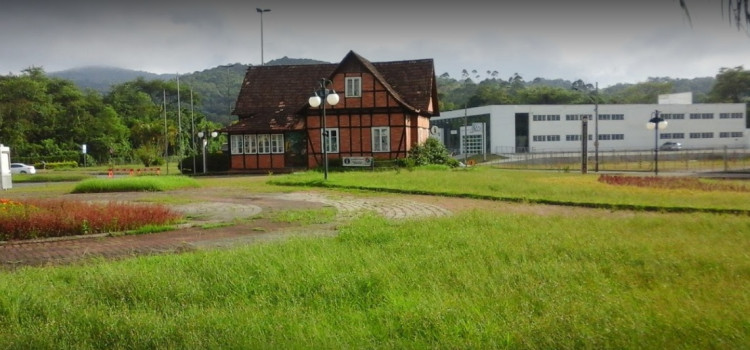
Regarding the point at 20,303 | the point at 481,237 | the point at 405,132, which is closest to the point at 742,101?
the point at 405,132

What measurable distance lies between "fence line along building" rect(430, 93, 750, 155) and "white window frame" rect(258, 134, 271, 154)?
125 ft

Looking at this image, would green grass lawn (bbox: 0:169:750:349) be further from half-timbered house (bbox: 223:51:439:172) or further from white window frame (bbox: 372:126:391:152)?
half-timbered house (bbox: 223:51:439:172)

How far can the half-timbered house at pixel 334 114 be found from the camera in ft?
117

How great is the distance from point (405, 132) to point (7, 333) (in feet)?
105

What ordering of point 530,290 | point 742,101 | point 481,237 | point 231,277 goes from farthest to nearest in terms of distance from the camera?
point 742,101
point 481,237
point 231,277
point 530,290

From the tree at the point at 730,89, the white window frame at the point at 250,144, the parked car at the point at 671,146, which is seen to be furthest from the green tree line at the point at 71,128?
the tree at the point at 730,89

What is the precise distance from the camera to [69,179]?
32.0 m

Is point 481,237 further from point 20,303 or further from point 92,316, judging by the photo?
point 20,303

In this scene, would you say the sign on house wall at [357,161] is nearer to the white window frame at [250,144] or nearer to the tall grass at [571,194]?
the white window frame at [250,144]

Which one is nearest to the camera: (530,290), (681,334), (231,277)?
(681,334)

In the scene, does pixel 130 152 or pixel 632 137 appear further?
pixel 632 137

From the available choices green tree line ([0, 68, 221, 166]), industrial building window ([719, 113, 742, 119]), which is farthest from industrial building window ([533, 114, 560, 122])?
green tree line ([0, 68, 221, 166])

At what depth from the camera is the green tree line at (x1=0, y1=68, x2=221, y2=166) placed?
6184 centimetres

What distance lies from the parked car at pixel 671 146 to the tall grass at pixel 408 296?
68.3 m
